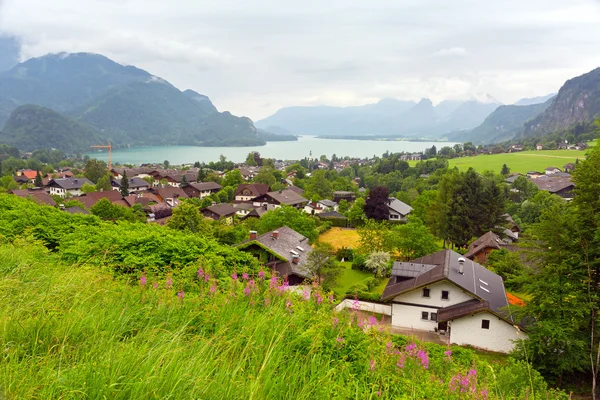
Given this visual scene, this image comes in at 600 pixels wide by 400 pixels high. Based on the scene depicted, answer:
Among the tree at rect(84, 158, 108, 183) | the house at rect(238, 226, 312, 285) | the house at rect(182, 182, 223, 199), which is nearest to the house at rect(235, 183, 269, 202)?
the house at rect(182, 182, 223, 199)

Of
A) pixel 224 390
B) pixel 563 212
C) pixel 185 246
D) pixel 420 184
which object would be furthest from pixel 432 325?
pixel 420 184

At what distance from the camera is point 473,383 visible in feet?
11.7

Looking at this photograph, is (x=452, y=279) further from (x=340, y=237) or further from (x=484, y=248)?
(x=340, y=237)

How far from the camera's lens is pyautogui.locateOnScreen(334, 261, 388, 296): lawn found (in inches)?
908

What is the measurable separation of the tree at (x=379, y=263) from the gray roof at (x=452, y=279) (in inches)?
193

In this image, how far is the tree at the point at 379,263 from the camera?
25.6m

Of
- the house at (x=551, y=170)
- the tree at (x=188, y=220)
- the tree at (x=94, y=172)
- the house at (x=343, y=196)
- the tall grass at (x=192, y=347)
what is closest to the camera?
the tall grass at (x=192, y=347)

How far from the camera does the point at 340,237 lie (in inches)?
1569

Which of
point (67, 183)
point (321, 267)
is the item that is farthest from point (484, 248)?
point (67, 183)

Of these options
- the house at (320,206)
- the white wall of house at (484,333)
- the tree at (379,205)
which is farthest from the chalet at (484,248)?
the house at (320,206)

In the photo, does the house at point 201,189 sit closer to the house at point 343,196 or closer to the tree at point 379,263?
the house at point 343,196

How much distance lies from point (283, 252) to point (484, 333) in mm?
10848

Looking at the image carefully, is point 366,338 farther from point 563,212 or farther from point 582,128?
point 582,128

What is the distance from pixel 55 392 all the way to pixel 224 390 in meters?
0.88
